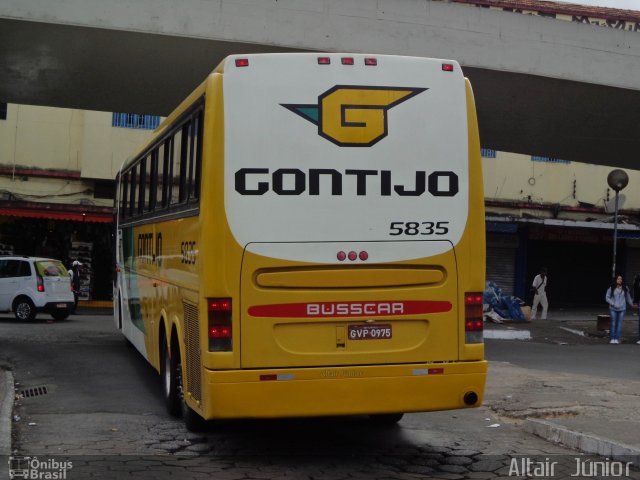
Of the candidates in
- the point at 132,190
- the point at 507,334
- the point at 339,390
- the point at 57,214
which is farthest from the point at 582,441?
the point at 57,214

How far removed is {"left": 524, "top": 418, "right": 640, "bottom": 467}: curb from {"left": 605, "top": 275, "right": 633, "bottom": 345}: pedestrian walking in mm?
12744

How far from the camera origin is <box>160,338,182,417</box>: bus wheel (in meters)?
9.63

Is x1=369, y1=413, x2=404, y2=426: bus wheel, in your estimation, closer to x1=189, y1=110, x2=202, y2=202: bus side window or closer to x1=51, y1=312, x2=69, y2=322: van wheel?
x1=189, y1=110, x2=202, y2=202: bus side window

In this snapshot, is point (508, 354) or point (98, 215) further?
point (98, 215)

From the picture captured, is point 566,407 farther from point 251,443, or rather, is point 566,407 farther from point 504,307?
point 504,307

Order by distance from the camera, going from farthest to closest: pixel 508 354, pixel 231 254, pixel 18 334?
pixel 18 334 → pixel 508 354 → pixel 231 254

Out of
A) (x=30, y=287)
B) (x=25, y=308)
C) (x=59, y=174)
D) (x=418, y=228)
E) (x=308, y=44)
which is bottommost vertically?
(x=25, y=308)

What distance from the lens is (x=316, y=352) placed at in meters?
7.62

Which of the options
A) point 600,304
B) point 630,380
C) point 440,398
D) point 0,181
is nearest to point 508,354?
point 630,380

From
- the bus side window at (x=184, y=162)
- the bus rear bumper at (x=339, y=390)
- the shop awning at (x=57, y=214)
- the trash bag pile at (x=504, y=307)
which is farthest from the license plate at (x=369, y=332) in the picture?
the shop awning at (x=57, y=214)

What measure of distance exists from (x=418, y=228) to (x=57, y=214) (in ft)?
77.4

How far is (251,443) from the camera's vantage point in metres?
8.62

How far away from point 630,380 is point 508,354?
195 inches

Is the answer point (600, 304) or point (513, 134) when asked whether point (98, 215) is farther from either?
point (600, 304)
